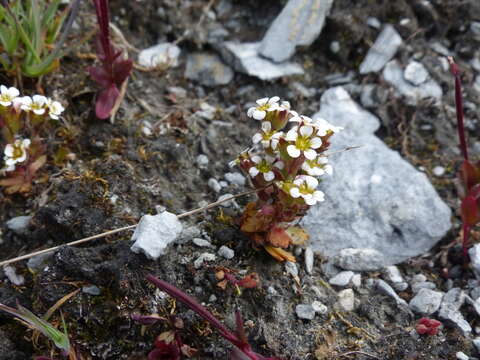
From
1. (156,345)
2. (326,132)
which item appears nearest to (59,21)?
(326,132)

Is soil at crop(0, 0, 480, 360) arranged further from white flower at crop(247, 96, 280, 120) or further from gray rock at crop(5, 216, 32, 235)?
white flower at crop(247, 96, 280, 120)

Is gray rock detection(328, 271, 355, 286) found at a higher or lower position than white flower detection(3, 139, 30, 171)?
lower

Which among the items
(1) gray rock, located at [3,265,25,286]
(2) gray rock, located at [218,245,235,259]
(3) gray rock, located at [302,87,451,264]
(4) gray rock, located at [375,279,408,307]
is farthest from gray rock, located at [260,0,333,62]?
(1) gray rock, located at [3,265,25,286]

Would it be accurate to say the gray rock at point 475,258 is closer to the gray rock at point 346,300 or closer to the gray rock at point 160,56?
the gray rock at point 346,300

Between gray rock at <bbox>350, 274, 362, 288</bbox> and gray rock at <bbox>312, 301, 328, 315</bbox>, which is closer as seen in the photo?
gray rock at <bbox>312, 301, 328, 315</bbox>

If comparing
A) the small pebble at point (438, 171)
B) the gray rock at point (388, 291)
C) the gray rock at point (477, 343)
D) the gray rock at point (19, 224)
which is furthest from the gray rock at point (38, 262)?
the small pebble at point (438, 171)

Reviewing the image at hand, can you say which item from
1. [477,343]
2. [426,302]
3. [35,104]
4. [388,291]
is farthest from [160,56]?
[477,343]

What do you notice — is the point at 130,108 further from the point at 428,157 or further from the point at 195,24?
the point at 428,157
